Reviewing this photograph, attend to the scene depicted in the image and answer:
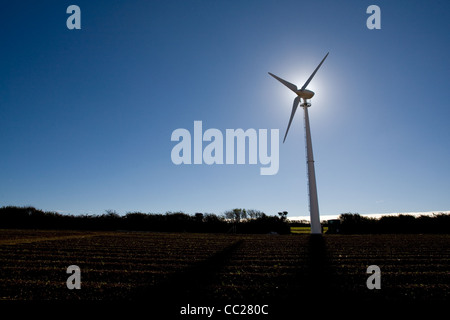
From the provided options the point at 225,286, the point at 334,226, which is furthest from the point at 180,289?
the point at 334,226

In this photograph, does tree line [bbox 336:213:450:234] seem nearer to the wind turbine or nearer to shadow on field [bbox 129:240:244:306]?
the wind turbine

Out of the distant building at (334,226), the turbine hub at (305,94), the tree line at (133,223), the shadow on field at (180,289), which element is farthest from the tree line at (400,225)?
the shadow on field at (180,289)

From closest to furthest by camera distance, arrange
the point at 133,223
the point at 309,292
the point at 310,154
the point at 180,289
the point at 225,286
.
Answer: the point at 309,292, the point at 180,289, the point at 225,286, the point at 310,154, the point at 133,223

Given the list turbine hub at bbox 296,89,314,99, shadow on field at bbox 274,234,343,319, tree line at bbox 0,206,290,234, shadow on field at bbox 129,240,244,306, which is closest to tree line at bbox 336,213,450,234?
tree line at bbox 0,206,290,234

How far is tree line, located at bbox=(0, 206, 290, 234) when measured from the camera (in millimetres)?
47912

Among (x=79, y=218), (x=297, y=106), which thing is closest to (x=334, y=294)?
(x=297, y=106)

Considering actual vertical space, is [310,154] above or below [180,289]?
above

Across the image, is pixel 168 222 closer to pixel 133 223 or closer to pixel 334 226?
pixel 133 223

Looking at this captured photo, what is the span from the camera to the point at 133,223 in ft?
163

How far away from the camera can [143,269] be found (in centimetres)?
923

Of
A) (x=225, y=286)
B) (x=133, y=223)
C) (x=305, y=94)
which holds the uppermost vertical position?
(x=305, y=94)
